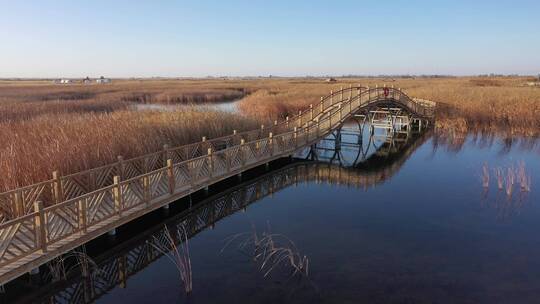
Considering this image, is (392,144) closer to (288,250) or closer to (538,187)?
(538,187)

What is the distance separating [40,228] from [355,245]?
7.76m

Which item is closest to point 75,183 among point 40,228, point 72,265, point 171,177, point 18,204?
point 18,204

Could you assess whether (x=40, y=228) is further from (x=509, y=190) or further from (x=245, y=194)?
(x=509, y=190)

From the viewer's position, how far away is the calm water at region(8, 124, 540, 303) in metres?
9.06

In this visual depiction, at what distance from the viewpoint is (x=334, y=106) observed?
91.7 feet

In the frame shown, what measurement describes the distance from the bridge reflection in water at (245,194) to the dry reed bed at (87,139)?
360 centimetres

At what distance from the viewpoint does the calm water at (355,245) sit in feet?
29.7

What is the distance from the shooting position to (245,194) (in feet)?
54.6

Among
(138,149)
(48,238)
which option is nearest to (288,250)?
(48,238)

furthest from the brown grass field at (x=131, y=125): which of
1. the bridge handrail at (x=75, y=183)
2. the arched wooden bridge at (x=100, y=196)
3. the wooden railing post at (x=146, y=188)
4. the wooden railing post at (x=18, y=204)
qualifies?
the wooden railing post at (x=146, y=188)

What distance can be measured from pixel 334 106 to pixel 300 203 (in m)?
13.6

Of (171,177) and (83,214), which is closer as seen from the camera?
(83,214)

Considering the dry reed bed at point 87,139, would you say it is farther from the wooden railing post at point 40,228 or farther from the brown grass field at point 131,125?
the wooden railing post at point 40,228

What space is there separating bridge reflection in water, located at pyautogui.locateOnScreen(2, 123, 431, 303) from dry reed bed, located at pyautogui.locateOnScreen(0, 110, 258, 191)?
3.60 meters
